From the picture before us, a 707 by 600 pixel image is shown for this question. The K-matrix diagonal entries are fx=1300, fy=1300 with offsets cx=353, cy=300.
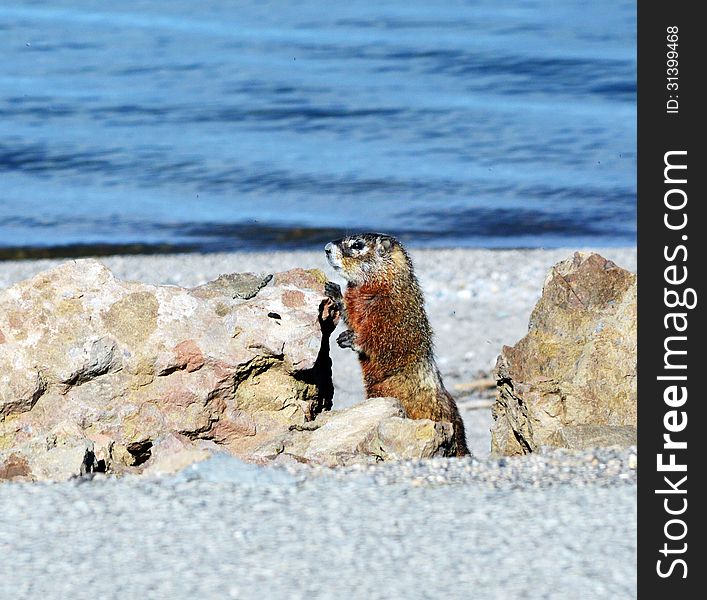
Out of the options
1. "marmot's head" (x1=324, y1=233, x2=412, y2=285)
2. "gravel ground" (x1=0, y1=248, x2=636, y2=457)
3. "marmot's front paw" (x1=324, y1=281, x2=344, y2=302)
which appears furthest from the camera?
"gravel ground" (x1=0, y1=248, x2=636, y2=457)

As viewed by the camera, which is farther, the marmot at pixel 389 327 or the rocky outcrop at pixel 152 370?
the marmot at pixel 389 327

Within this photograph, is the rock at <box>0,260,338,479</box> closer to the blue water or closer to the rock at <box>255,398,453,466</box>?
the rock at <box>255,398,453,466</box>

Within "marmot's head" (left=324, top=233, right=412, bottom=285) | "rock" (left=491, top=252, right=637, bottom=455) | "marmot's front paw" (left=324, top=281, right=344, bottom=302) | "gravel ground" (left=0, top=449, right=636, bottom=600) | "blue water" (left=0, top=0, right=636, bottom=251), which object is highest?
"blue water" (left=0, top=0, right=636, bottom=251)

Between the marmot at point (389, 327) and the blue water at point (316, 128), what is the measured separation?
7352 mm

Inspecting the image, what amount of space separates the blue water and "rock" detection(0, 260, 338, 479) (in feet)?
27.6

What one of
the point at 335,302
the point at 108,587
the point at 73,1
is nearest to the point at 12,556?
the point at 108,587

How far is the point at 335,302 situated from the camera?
6770mm

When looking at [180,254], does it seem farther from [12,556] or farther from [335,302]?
[12,556]

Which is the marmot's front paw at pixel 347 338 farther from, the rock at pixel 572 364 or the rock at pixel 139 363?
the rock at pixel 139 363

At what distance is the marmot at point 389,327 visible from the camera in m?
7.11

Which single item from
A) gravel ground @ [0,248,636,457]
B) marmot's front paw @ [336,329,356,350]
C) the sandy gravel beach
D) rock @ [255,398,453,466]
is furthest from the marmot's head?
the sandy gravel beach

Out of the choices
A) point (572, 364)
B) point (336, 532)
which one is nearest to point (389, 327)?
point (572, 364)

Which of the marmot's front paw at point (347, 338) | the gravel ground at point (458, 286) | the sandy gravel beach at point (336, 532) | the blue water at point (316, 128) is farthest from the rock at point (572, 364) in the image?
the blue water at point (316, 128)

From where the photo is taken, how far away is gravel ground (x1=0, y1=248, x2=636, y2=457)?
10209 mm
